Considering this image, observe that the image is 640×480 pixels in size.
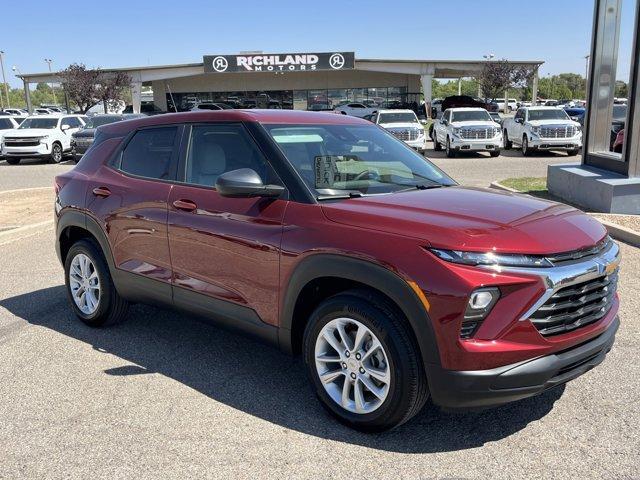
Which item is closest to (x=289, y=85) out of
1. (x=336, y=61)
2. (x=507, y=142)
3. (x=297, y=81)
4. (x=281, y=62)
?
(x=297, y=81)

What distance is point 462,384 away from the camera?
9.48 ft

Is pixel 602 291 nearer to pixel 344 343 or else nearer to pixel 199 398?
pixel 344 343

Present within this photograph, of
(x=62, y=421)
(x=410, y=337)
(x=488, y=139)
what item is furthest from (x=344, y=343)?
(x=488, y=139)

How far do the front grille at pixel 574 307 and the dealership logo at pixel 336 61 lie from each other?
4718 centimetres

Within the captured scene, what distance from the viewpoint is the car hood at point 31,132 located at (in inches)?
883

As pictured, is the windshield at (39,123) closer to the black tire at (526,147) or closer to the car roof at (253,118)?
the black tire at (526,147)

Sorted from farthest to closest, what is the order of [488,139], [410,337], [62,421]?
[488,139]
[62,421]
[410,337]

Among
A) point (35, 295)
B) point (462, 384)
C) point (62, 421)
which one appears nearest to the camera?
point (462, 384)

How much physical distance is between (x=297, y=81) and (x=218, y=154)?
180ft

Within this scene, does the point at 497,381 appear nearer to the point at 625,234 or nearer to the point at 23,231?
the point at 625,234

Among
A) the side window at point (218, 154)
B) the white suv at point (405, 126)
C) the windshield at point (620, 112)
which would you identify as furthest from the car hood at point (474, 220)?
the white suv at point (405, 126)

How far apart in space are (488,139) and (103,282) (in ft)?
59.1

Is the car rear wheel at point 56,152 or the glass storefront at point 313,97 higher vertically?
the glass storefront at point 313,97

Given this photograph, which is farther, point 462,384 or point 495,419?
point 495,419
